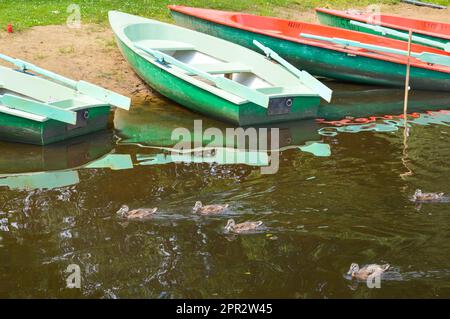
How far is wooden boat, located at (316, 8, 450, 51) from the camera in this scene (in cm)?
1612

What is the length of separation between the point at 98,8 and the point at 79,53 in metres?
2.90

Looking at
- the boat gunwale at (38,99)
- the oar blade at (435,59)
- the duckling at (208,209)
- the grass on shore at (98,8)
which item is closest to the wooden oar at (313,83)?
the oar blade at (435,59)

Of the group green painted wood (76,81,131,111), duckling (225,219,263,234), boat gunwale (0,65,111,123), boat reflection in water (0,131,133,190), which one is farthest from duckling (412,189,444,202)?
boat gunwale (0,65,111,123)

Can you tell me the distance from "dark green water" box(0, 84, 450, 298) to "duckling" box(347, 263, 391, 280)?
0.11 metres

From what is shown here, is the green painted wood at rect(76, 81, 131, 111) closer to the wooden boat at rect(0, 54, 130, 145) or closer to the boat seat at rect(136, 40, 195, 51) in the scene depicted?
the wooden boat at rect(0, 54, 130, 145)

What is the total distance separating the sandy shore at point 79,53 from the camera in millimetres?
13156

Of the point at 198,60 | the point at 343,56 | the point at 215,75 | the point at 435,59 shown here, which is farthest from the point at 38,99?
the point at 435,59

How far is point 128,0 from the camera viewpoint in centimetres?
1772

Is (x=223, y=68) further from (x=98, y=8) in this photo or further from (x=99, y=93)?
(x=98, y=8)

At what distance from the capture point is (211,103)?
37.5ft

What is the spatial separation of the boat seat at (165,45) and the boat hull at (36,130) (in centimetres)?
340
